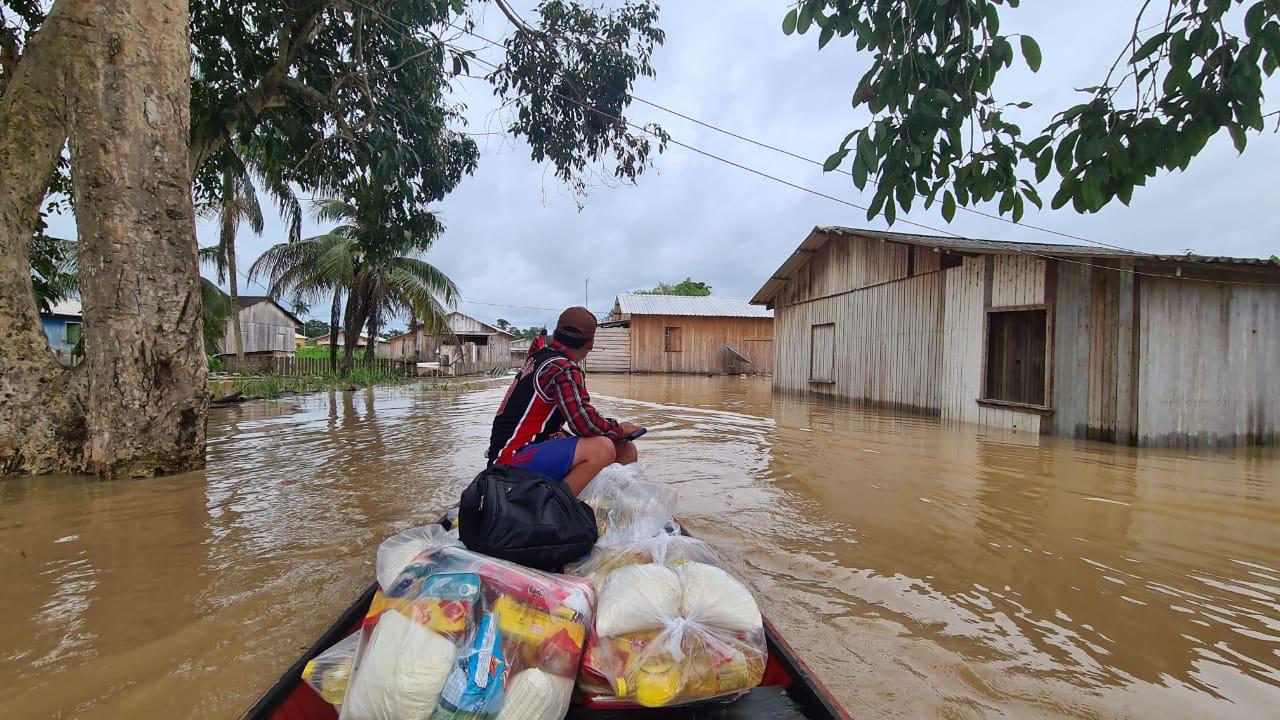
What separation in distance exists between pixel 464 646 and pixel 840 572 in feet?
→ 7.39

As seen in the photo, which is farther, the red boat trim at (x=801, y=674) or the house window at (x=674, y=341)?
the house window at (x=674, y=341)

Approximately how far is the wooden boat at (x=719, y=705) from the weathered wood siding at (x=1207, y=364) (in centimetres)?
798

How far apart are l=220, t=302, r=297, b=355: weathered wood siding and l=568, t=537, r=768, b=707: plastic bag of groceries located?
106ft

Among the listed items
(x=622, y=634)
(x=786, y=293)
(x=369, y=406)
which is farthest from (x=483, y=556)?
(x=786, y=293)

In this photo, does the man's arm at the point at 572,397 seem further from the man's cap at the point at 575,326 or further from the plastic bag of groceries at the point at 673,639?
the plastic bag of groceries at the point at 673,639

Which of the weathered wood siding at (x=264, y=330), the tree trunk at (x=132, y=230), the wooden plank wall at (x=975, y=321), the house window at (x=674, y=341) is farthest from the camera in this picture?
the weathered wood siding at (x=264, y=330)

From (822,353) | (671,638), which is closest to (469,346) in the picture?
(822,353)

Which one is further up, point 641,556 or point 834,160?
point 834,160

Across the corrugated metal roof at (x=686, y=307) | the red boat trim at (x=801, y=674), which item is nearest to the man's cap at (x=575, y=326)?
the red boat trim at (x=801, y=674)

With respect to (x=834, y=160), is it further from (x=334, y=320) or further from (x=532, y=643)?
(x=334, y=320)

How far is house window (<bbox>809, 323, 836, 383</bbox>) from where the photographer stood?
1391cm

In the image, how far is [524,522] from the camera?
1967 mm

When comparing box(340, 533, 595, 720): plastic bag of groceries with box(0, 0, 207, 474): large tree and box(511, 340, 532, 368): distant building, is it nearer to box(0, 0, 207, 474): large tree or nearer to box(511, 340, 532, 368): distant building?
box(0, 0, 207, 474): large tree

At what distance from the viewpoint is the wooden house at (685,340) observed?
26.1m
